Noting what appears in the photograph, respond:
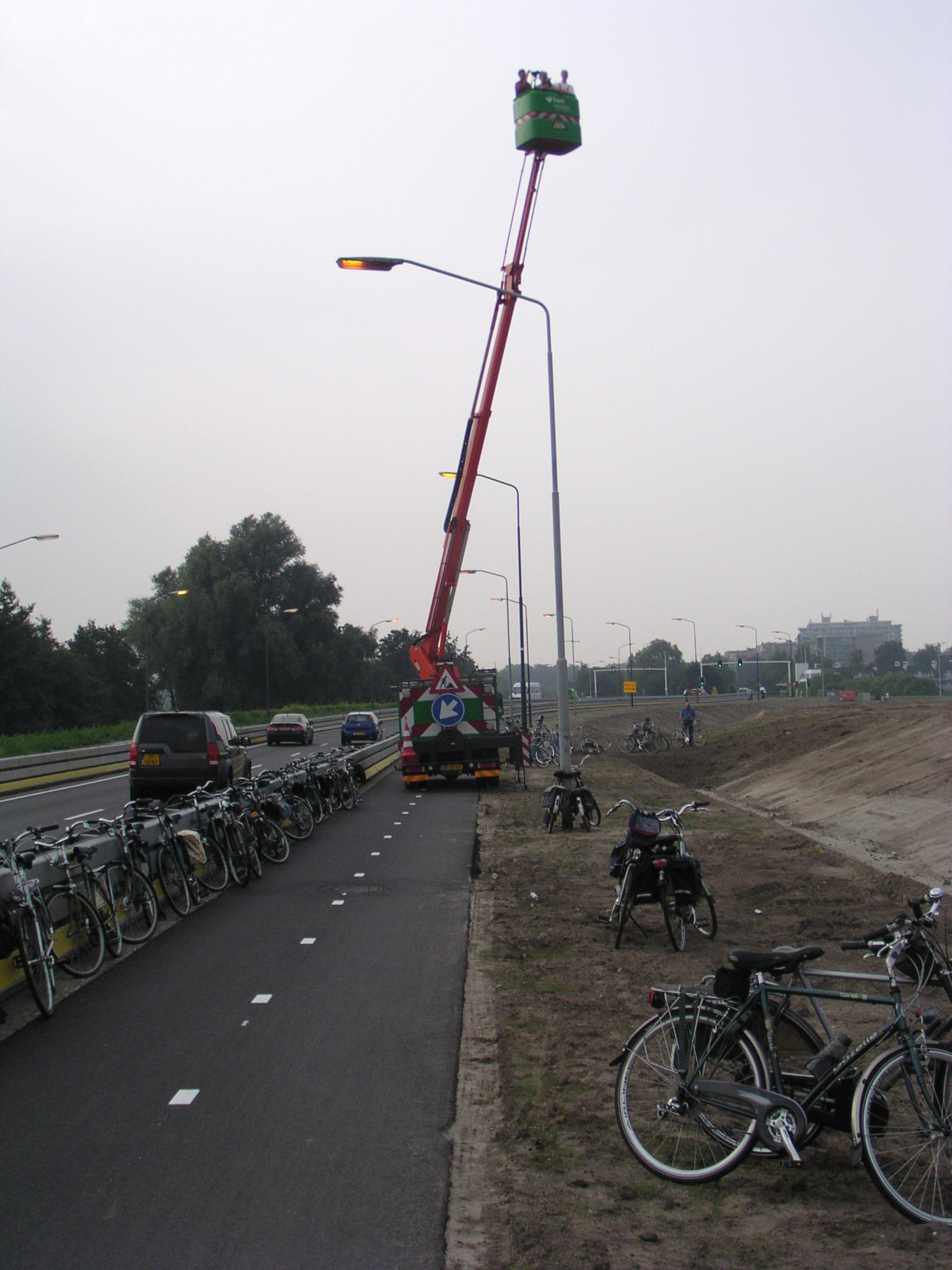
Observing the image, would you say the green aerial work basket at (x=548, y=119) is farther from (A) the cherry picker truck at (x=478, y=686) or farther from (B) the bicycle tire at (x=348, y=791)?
(B) the bicycle tire at (x=348, y=791)

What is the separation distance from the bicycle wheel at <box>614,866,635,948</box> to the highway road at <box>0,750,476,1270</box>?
4.50ft

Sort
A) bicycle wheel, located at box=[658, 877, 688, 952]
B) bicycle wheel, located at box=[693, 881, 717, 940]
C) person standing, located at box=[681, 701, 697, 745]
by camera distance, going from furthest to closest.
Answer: person standing, located at box=[681, 701, 697, 745]
bicycle wheel, located at box=[693, 881, 717, 940]
bicycle wheel, located at box=[658, 877, 688, 952]

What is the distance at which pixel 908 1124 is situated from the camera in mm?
4223

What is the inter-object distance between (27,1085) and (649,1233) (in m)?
3.51

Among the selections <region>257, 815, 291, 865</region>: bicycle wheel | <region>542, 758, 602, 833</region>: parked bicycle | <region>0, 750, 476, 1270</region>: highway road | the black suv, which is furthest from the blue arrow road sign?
<region>0, 750, 476, 1270</region>: highway road

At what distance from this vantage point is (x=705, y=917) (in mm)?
9680

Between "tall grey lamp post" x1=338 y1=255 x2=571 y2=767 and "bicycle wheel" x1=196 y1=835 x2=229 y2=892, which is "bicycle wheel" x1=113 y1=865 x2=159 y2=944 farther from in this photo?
"tall grey lamp post" x1=338 y1=255 x2=571 y2=767

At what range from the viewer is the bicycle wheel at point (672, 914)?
350 inches

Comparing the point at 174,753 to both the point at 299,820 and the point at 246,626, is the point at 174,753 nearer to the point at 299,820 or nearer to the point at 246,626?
the point at 299,820

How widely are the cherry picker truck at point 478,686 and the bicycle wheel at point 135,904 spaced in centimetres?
1414

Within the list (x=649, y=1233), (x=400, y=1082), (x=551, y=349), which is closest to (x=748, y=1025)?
(x=649, y=1233)

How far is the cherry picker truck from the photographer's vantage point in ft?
73.4

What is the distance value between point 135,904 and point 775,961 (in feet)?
22.0

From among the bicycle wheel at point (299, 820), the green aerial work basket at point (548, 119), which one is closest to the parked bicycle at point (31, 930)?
the bicycle wheel at point (299, 820)
